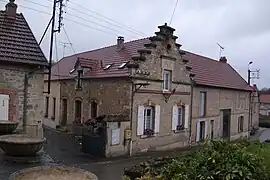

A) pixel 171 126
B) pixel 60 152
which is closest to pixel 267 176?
pixel 60 152

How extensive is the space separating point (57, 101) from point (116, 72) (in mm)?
8413

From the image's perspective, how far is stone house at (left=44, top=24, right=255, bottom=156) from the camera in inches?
766

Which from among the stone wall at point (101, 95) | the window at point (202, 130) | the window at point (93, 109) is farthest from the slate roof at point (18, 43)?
the window at point (202, 130)

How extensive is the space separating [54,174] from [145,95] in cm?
1405

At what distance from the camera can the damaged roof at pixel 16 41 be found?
15.7 m

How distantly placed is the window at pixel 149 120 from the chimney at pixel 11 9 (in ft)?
30.4

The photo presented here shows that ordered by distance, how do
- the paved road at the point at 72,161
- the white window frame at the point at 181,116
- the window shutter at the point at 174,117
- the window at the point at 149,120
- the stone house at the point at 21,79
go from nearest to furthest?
the paved road at the point at 72,161 → the stone house at the point at 21,79 → the window at the point at 149,120 → the window shutter at the point at 174,117 → the white window frame at the point at 181,116

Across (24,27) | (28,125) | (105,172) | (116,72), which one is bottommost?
(105,172)

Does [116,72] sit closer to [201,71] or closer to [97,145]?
[97,145]

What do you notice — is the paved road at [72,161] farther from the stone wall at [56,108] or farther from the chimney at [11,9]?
the chimney at [11,9]

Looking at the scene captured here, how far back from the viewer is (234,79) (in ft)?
112

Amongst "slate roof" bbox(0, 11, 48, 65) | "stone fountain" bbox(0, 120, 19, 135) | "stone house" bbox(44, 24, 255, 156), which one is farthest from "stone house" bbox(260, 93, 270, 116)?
"stone fountain" bbox(0, 120, 19, 135)

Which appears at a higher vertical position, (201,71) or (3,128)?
(201,71)

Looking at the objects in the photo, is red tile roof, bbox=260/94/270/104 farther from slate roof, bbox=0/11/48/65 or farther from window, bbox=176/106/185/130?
slate roof, bbox=0/11/48/65
